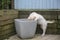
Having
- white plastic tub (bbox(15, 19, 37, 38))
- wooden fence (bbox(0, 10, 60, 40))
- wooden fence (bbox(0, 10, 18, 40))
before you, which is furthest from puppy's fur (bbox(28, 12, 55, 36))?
wooden fence (bbox(0, 10, 18, 40))

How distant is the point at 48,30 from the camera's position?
13.4 feet

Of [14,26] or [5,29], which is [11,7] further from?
[5,29]

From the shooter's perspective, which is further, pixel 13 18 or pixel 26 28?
pixel 13 18

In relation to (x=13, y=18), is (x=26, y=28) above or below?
below

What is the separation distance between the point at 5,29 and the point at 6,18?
0.28m

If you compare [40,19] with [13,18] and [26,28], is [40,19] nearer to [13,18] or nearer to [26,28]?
[26,28]

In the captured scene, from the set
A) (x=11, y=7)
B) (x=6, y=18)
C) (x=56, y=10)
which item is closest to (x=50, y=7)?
(x=56, y=10)

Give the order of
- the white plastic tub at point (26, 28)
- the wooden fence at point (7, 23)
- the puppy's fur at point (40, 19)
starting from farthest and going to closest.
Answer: the puppy's fur at point (40, 19) → the white plastic tub at point (26, 28) → the wooden fence at point (7, 23)

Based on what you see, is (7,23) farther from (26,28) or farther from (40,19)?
(40,19)

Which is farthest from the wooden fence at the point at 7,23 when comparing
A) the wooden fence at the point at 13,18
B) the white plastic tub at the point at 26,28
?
the white plastic tub at the point at 26,28

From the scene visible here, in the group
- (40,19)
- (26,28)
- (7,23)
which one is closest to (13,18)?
(7,23)

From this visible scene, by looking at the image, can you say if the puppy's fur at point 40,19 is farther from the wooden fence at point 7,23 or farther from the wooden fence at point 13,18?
the wooden fence at point 7,23

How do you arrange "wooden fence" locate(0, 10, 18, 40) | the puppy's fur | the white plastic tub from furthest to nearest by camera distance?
the puppy's fur → the white plastic tub → "wooden fence" locate(0, 10, 18, 40)

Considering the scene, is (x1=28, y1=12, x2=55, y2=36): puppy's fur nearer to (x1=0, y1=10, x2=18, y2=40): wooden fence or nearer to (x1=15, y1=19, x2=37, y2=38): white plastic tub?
(x1=15, y1=19, x2=37, y2=38): white plastic tub
